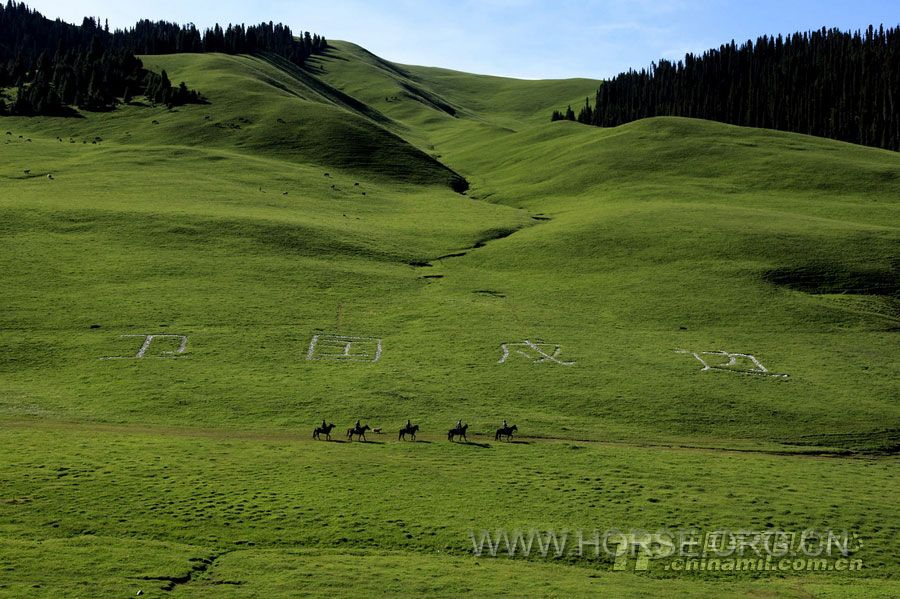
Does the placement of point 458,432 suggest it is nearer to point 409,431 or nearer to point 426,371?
point 409,431

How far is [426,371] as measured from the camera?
55906mm

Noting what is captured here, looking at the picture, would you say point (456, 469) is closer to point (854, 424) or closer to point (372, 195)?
point (854, 424)

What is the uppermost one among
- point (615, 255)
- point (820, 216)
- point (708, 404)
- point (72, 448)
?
point (820, 216)

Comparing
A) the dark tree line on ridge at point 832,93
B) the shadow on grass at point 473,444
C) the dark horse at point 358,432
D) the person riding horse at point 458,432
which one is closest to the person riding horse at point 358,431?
the dark horse at point 358,432

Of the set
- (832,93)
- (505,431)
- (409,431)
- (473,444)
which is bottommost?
(473,444)

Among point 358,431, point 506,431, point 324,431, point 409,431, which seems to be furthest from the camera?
point 506,431

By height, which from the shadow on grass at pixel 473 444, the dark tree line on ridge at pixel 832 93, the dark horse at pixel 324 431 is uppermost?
the dark tree line on ridge at pixel 832 93

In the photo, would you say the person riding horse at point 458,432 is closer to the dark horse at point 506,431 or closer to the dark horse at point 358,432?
the dark horse at point 506,431

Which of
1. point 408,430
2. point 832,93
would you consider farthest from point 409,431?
point 832,93

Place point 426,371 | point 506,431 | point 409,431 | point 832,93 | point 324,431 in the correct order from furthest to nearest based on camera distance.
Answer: point 832,93 → point 426,371 → point 506,431 → point 409,431 → point 324,431

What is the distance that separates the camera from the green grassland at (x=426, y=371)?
99.8 ft

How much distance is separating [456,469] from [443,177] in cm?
10284

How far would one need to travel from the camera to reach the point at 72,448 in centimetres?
3991

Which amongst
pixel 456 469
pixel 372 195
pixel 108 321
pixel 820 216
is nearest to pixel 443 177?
pixel 372 195
